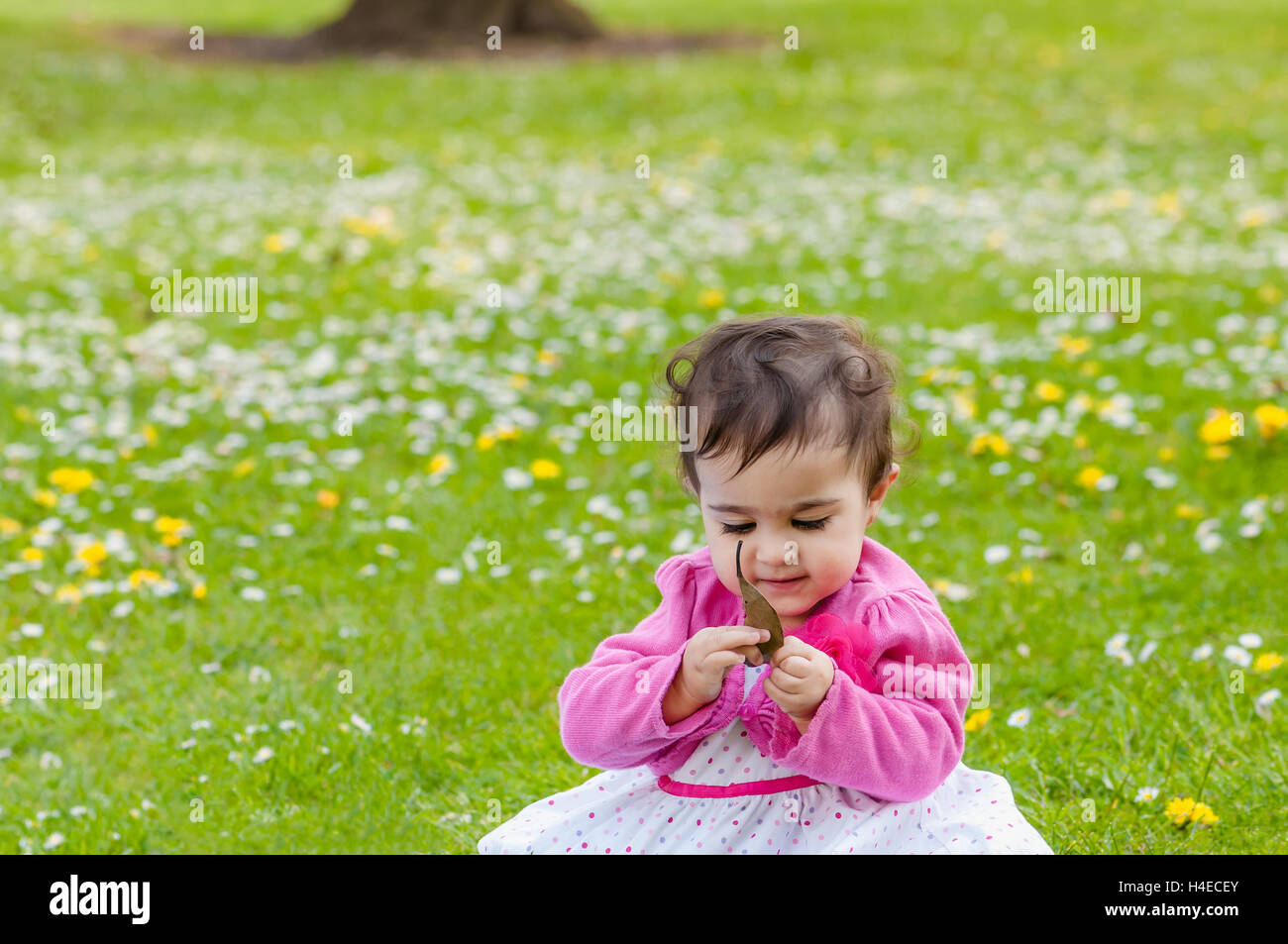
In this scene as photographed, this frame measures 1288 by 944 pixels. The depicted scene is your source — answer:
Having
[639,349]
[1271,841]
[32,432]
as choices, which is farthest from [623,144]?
[1271,841]

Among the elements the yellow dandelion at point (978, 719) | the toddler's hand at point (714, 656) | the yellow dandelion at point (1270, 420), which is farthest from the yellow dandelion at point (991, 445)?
the toddler's hand at point (714, 656)

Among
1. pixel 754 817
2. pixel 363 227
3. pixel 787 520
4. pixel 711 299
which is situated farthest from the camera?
pixel 363 227

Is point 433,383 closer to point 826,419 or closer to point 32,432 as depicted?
point 32,432

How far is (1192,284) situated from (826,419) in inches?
219

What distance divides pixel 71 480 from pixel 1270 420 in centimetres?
424

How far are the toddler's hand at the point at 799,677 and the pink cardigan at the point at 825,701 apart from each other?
0.08 ft

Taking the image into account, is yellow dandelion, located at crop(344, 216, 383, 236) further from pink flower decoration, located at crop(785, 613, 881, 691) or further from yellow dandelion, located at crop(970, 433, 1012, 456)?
pink flower decoration, located at crop(785, 613, 881, 691)

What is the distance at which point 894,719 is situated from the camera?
2.45 metres

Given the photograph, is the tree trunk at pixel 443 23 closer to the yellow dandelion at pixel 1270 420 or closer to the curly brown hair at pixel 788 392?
the yellow dandelion at pixel 1270 420

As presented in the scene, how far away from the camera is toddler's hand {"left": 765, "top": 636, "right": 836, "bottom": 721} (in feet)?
7.77

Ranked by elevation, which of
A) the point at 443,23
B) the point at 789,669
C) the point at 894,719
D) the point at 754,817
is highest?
the point at 443,23

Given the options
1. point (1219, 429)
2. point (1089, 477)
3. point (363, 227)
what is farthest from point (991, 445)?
point (363, 227)

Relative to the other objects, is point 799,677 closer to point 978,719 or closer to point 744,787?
point 744,787

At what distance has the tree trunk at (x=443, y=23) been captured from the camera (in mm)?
17484
